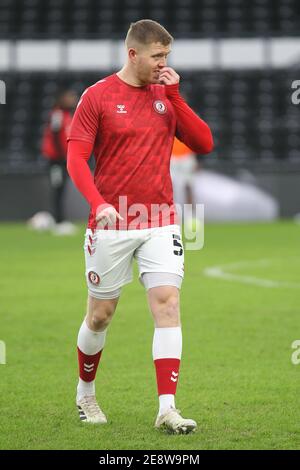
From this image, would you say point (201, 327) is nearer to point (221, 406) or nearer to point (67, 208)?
point (221, 406)

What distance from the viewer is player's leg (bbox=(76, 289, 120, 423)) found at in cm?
574

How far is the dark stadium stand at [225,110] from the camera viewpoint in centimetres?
2756

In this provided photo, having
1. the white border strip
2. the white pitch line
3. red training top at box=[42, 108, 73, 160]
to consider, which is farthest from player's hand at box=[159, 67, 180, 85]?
the white border strip

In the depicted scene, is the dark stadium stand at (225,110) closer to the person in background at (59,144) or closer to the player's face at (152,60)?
the person in background at (59,144)

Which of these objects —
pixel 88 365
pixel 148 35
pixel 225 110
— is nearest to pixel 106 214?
pixel 148 35

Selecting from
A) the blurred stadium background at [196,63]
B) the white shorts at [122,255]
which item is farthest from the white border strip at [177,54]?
the white shorts at [122,255]

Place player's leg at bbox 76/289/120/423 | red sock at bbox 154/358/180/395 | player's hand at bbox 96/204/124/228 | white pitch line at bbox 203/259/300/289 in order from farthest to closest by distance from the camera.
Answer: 1. white pitch line at bbox 203/259/300/289
2. player's leg at bbox 76/289/120/423
3. red sock at bbox 154/358/180/395
4. player's hand at bbox 96/204/124/228

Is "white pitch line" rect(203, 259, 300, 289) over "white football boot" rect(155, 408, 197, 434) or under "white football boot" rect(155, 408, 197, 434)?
under

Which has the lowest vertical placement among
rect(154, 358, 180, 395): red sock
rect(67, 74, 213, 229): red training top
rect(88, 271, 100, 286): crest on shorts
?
rect(154, 358, 180, 395): red sock

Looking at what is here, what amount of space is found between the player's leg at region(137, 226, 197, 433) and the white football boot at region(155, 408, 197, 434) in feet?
0.14

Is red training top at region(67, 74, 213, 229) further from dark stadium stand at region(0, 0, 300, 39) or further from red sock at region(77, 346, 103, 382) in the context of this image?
dark stadium stand at region(0, 0, 300, 39)

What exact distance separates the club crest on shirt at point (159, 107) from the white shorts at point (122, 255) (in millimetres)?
590
